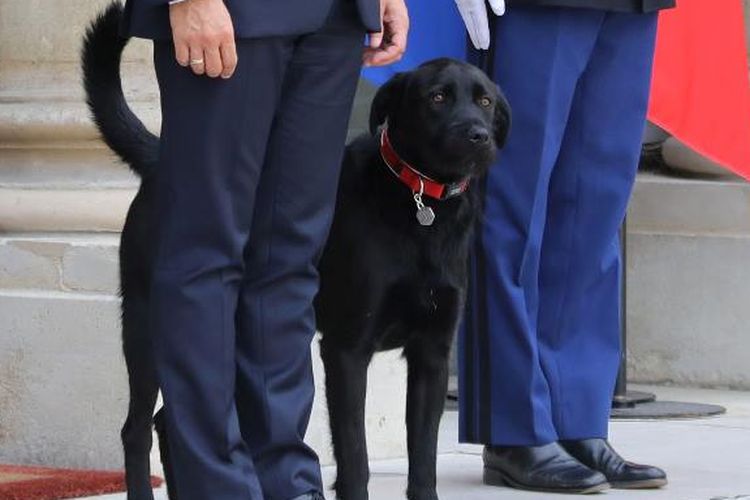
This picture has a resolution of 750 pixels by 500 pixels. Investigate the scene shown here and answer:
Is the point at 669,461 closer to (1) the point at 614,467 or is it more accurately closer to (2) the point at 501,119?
(1) the point at 614,467

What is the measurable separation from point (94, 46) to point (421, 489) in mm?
1196

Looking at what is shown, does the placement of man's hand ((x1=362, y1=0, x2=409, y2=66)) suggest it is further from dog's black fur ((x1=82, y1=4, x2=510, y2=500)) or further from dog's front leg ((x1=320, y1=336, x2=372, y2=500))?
dog's front leg ((x1=320, y1=336, x2=372, y2=500))

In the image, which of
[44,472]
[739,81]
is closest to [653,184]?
[739,81]

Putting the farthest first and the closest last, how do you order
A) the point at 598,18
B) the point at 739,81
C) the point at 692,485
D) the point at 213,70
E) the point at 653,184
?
the point at 653,184 → the point at 739,81 → the point at 692,485 → the point at 598,18 → the point at 213,70

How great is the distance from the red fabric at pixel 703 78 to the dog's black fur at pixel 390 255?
67.9 inches

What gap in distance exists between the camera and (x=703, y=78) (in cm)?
575

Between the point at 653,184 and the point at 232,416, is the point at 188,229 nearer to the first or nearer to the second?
the point at 232,416

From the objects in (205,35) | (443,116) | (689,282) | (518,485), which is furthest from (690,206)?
(205,35)

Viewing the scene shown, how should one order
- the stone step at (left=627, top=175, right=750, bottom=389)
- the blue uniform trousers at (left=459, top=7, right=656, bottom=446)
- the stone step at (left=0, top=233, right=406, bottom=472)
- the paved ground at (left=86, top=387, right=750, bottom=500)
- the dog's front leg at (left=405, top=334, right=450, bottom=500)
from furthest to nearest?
the stone step at (left=627, top=175, right=750, bottom=389) < the stone step at (left=0, top=233, right=406, bottom=472) < the paved ground at (left=86, top=387, right=750, bottom=500) < the blue uniform trousers at (left=459, top=7, right=656, bottom=446) < the dog's front leg at (left=405, top=334, right=450, bottom=500)

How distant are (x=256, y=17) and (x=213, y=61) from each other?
0.42 feet

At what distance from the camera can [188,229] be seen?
3.25 m

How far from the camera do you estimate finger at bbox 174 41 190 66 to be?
315 cm

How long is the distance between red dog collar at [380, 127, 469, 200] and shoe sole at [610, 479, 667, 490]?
3.18 feet

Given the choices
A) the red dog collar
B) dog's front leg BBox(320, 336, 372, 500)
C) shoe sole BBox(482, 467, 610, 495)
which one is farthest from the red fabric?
dog's front leg BBox(320, 336, 372, 500)
